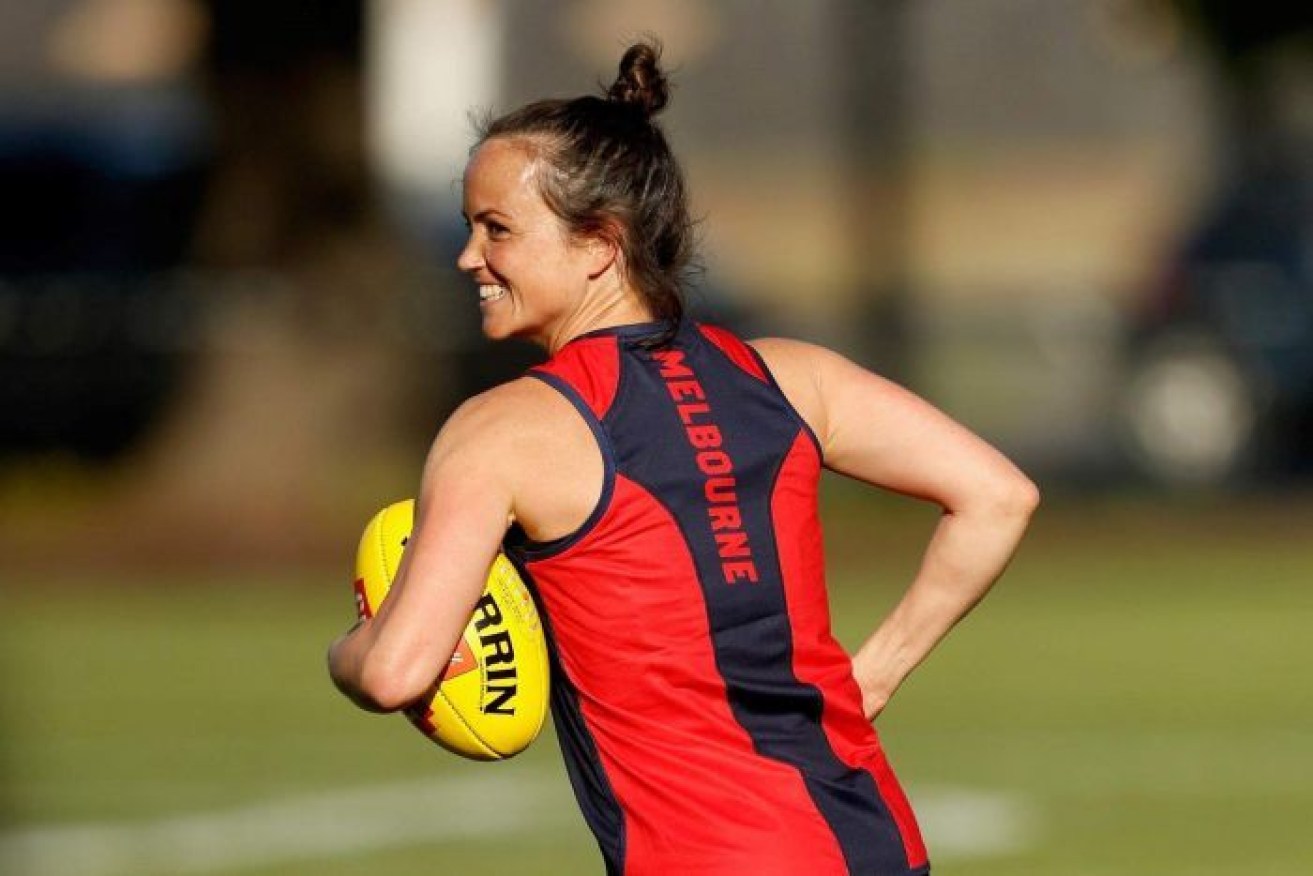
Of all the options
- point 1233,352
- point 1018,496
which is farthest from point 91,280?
point 1018,496

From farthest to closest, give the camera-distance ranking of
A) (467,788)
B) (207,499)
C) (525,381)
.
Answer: (207,499)
(467,788)
(525,381)

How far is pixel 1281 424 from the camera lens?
21.5 metres

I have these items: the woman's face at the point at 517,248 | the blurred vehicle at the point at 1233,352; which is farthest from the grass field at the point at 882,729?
the woman's face at the point at 517,248

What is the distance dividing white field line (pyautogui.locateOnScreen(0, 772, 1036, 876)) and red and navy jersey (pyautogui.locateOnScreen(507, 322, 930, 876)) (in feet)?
16.3

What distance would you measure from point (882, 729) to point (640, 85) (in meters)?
7.58

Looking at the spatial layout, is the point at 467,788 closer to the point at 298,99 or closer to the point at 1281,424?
the point at 298,99

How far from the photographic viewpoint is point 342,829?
32.3ft

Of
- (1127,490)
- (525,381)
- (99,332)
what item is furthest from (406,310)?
(525,381)

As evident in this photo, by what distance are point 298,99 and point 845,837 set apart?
16595mm

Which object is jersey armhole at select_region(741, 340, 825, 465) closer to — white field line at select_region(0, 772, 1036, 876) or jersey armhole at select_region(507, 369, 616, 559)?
jersey armhole at select_region(507, 369, 616, 559)

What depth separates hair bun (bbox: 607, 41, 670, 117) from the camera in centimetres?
455

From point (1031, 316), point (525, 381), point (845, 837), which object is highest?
point (525, 381)

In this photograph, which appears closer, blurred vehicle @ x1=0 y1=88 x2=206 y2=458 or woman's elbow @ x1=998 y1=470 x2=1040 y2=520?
woman's elbow @ x1=998 y1=470 x2=1040 y2=520

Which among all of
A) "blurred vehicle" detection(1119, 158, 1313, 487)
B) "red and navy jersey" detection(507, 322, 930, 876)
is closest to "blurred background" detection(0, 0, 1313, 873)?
"blurred vehicle" detection(1119, 158, 1313, 487)
